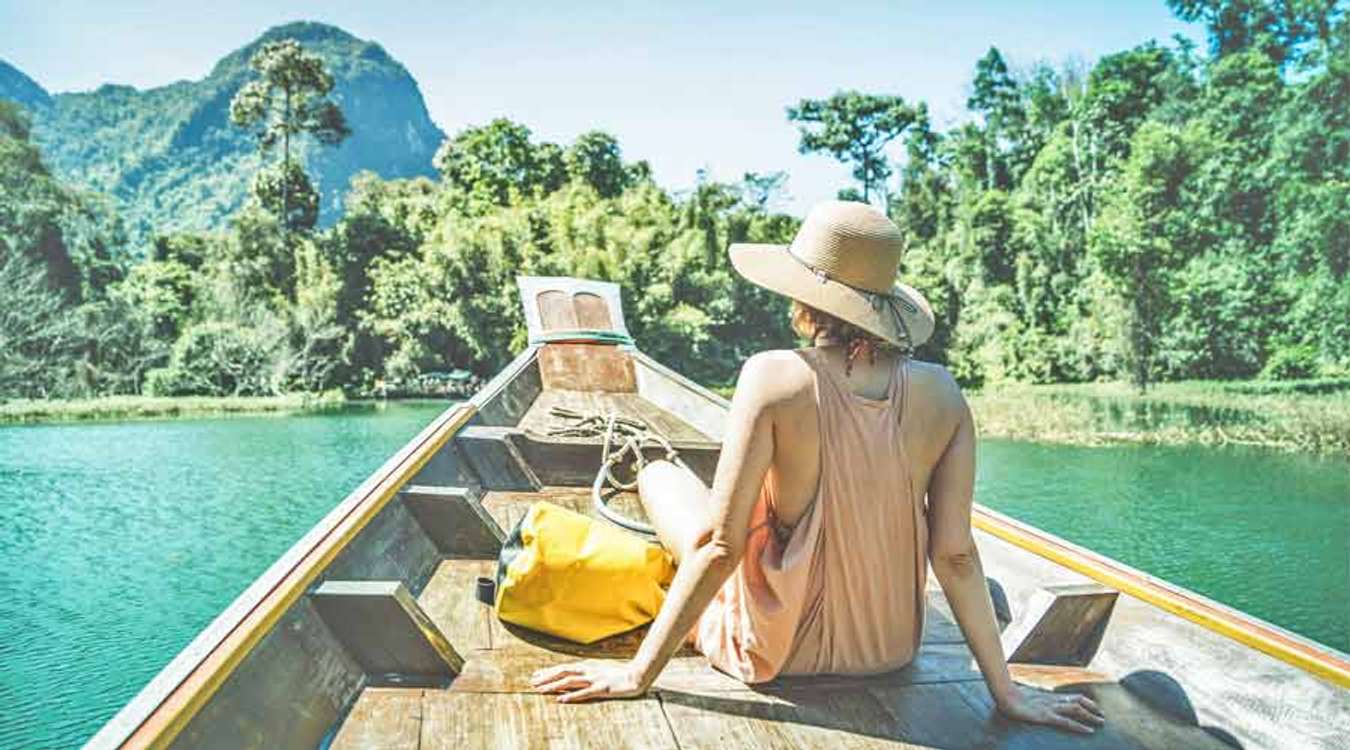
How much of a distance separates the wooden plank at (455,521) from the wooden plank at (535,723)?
89cm

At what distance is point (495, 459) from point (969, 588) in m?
2.12

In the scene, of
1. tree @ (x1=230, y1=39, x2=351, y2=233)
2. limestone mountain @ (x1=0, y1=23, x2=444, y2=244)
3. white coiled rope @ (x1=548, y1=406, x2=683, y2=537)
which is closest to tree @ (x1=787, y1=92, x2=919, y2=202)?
tree @ (x1=230, y1=39, x2=351, y2=233)

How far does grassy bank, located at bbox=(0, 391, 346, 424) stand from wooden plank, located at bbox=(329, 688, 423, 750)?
17943mm

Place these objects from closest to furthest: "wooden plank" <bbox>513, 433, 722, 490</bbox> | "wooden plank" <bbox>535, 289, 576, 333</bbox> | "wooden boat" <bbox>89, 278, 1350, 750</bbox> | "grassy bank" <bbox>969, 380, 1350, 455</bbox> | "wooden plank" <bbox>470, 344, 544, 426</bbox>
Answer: "wooden boat" <bbox>89, 278, 1350, 750</bbox> < "wooden plank" <bbox>513, 433, 722, 490</bbox> < "wooden plank" <bbox>470, 344, 544, 426</bbox> < "wooden plank" <bbox>535, 289, 576, 333</bbox> < "grassy bank" <bbox>969, 380, 1350, 455</bbox>

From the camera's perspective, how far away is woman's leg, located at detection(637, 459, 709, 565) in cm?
191

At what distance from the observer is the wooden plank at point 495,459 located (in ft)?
11.1

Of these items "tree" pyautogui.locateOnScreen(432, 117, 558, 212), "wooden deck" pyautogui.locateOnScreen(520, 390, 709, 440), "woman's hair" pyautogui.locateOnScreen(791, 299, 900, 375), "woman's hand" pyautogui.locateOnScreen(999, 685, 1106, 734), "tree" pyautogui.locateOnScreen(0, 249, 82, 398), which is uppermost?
"tree" pyautogui.locateOnScreen(432, 117, 558, 212)

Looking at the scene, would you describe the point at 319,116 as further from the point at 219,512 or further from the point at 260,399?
the point at 219,512

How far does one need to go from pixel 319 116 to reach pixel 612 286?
19.9 metres

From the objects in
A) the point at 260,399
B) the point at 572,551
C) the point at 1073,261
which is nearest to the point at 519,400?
the point at 572,551

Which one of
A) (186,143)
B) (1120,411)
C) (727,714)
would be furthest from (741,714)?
(186,143)

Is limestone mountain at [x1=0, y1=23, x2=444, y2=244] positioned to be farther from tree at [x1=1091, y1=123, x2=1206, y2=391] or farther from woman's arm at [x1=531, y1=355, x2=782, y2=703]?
woman's arm at [x1=531, y1=355, x2=782, y2=703]

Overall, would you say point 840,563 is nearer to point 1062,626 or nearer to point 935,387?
point 935,387

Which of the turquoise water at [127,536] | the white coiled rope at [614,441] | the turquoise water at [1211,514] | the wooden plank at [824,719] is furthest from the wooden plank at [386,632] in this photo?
the turquoise water at [1211,514]
